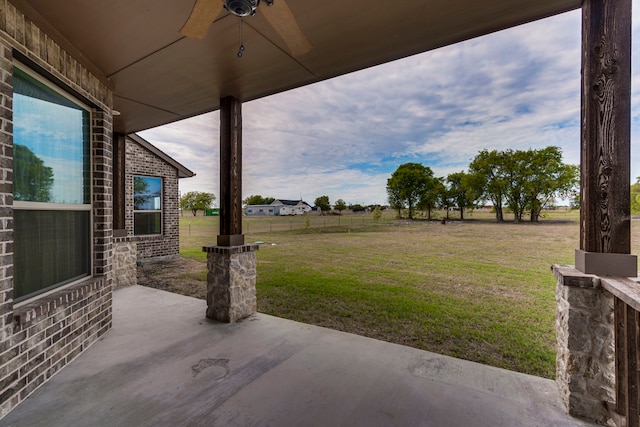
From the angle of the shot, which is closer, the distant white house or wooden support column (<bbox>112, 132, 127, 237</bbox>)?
wooden support column (<bbox>112, 132, 127, 237</bbox>)

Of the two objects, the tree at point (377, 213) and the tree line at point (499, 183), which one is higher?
the tree line at point (499, 183)

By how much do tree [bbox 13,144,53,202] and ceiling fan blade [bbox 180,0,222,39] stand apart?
1.74 meters

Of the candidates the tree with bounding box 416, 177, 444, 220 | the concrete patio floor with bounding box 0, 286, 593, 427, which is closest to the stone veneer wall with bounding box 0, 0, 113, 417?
the concrete patio floor with bounding box 0, 286, 593, 427

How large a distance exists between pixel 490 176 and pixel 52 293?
24.9 metres

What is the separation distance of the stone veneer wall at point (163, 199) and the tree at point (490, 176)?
21.3 metres

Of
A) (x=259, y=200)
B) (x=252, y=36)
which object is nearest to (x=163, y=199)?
(x=252, y=36)

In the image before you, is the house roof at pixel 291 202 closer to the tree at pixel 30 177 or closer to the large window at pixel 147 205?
the large window at pixel 147 205

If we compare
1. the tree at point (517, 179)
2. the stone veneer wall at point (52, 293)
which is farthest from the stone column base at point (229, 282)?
the tree at point (517, 179)

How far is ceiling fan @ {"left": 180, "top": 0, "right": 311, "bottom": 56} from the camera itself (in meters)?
1.63

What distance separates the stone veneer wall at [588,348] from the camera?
5.60 feet

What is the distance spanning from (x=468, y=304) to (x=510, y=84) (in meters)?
7.21

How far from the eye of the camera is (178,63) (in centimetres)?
285

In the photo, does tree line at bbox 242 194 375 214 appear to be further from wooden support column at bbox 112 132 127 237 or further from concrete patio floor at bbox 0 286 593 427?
concrete patio floor at bbox 0 286 593 427

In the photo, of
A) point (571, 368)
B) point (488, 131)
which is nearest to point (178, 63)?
point (571, 368)
